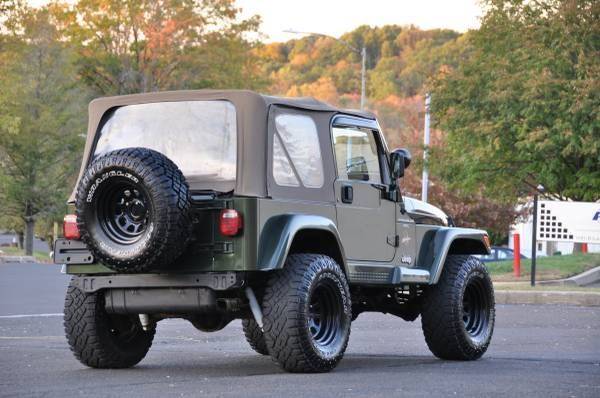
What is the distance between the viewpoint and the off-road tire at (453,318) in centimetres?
1123

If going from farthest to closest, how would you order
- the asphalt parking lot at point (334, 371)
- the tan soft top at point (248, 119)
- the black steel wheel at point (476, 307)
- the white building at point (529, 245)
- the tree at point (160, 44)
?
the white building at point (529, 245) < the tree at point (160, 44) < the black steel wheel at point (476, 307) < the tan soft top at point (248, 119) < the asphalt parking lot at point (334, 371)

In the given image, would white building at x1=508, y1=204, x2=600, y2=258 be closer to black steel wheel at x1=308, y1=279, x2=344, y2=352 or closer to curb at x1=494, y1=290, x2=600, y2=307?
curb at x1=494, y1=290, x2=600, y2=307

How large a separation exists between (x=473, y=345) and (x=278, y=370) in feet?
6.95

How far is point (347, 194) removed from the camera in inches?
408

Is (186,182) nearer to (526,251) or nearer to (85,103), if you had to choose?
(85,103)

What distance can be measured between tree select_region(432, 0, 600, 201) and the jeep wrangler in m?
19.8

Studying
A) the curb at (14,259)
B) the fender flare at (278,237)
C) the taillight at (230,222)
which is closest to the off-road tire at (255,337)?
the fender flare at (278,237)

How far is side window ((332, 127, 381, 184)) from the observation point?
10.5 metres

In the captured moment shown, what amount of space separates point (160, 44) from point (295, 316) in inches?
2025

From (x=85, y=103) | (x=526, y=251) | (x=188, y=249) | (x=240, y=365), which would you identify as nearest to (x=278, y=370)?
(x=240, y=365)

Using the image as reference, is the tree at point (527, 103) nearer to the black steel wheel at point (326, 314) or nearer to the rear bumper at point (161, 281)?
the black steel wheel at point (326, 314)

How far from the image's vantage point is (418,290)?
11734 millimetres

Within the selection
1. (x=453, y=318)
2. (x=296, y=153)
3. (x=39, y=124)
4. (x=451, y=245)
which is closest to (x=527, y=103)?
(x=451, y=245)

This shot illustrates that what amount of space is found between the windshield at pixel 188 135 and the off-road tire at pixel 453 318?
2.75 meters
